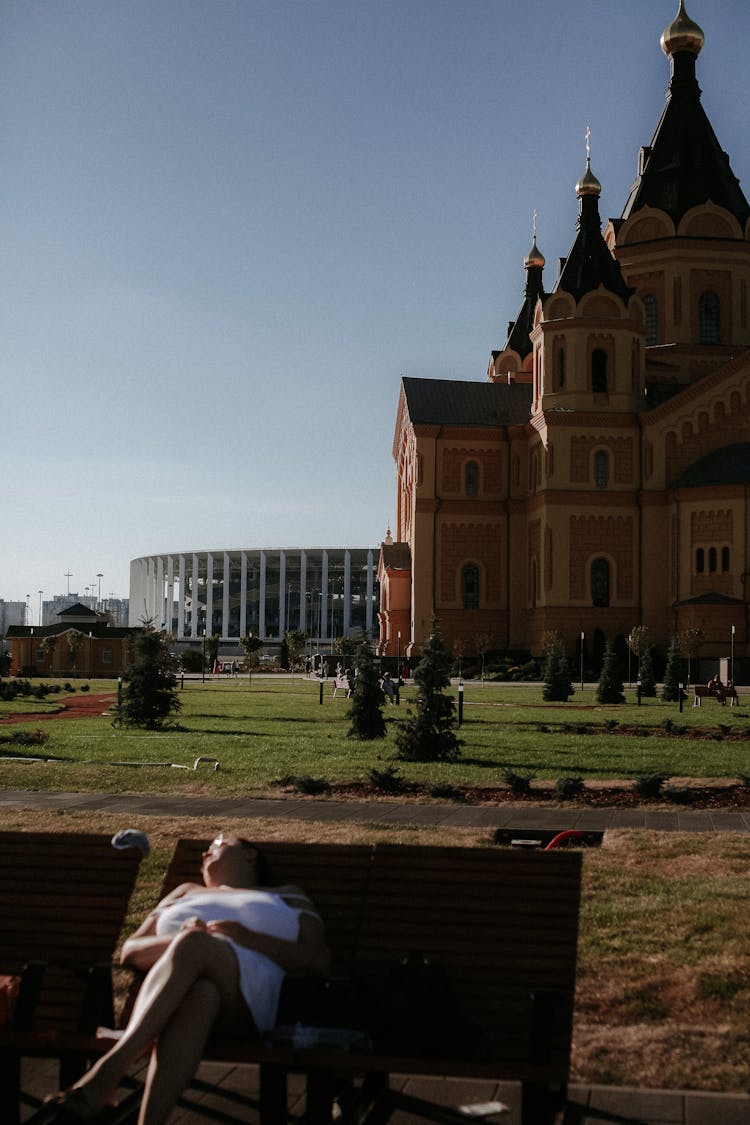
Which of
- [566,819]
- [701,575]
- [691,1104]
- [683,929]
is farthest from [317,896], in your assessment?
[701,575]

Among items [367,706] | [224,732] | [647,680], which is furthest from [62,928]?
[647,680]

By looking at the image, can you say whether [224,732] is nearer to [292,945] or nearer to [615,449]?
[292,945]

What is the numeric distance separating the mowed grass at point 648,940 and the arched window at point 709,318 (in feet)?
172

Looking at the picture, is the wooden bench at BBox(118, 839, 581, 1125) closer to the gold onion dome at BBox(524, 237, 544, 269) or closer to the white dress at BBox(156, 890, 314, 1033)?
the white dress at BBox(156, 890, 314, 1033)

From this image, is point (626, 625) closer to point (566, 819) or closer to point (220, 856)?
point (566, 819)

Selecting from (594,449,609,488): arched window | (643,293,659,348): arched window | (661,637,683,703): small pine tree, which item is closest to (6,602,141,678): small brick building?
(594,449,609,488): arched window

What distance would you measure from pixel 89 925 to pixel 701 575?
5153cm

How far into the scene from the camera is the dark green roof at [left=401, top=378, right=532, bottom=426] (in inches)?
2419

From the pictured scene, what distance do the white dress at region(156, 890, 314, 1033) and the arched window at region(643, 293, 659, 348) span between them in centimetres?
5762

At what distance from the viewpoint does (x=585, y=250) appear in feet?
183

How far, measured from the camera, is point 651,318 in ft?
195

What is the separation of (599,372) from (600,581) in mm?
10022

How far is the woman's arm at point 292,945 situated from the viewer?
15.1 feet

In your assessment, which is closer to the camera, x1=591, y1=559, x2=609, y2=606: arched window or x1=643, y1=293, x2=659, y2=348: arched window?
x1=591, y1=559, x2=609, y2=606: arched window
